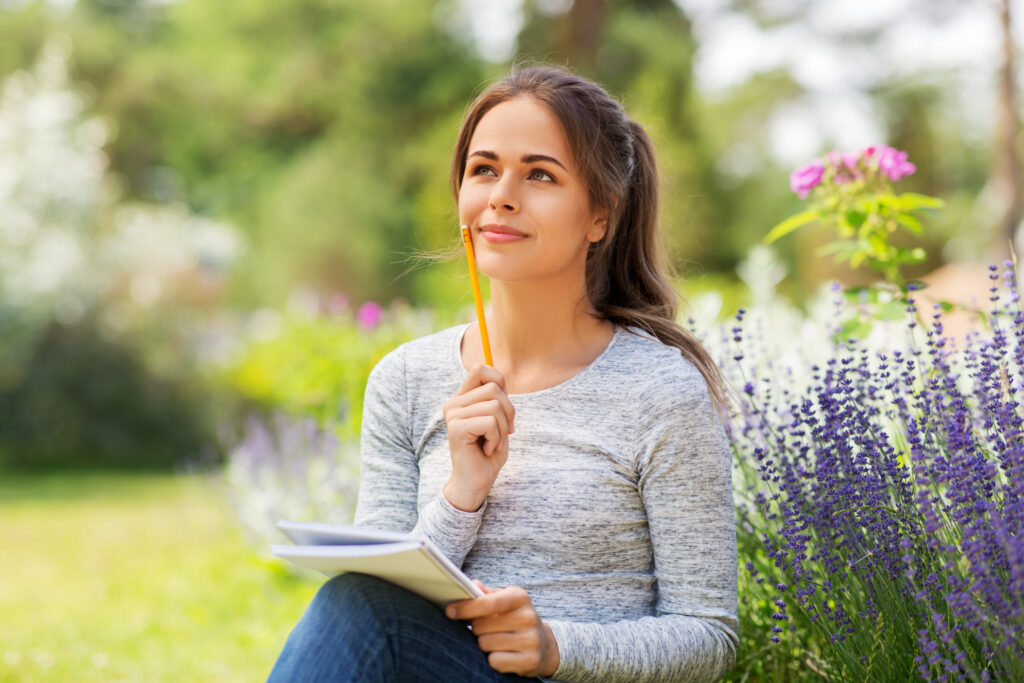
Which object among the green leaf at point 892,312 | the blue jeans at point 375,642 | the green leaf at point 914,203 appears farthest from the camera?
the green leaf at point 914,203

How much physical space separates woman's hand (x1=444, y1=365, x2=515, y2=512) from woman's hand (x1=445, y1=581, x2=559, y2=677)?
205mm

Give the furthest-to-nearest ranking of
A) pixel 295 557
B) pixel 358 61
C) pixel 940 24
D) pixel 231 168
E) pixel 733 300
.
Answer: pixel 231 168, pixel 358 61, pixel 940 24, pixel 733 300, pixel 295 557

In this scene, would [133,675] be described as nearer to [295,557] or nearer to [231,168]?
[295,557]

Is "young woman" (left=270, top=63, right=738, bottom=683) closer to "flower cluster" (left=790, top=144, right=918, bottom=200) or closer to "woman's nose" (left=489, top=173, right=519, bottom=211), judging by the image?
"woman's nose" (left=489, top=173, right=519, bottom=211)

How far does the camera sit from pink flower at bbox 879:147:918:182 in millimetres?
2600

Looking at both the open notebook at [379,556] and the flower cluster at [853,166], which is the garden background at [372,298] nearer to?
the flower cluster at [853,166]

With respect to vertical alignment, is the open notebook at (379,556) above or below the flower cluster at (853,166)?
below

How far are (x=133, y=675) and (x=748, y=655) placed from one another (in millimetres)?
2158

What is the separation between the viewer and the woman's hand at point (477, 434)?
64.2 inches

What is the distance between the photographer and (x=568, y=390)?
6.06 ft

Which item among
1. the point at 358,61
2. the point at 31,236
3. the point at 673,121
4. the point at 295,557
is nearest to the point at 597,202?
the point at 295,557

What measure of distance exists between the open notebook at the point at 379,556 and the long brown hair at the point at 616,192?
26.2 inches

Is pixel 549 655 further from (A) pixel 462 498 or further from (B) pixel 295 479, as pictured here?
(B) pixel 295 479

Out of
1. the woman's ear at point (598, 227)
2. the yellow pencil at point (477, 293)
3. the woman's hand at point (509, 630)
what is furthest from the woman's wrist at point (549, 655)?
the woman's ear at point (598, 227)
